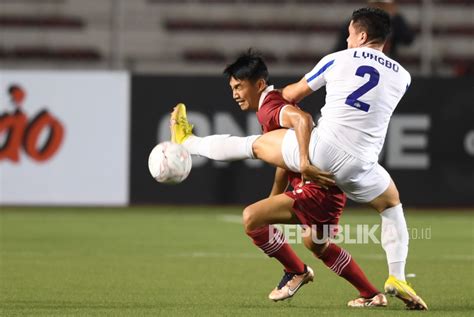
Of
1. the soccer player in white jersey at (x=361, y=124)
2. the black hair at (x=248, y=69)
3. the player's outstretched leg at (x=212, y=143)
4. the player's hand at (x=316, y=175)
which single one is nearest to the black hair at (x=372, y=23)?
the soccer player in white jersey at (x=361, y=124)

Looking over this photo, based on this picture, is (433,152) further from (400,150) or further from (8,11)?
(8,11)

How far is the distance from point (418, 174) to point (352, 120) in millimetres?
8811

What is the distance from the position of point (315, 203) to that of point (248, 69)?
920mm

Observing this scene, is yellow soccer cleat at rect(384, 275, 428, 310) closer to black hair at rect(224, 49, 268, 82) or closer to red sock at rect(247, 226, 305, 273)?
red sock at rect(247, 226, 305, 273)

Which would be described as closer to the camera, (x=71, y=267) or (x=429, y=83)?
(x=71, y=267)

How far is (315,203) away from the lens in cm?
656

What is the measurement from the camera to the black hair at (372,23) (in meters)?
6.40

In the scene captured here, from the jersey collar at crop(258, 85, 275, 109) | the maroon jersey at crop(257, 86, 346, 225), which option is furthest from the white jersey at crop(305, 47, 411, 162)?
the jersey collar at crop(258, 85, 275, 109)

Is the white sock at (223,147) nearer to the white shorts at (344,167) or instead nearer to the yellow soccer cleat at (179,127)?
the yellow soccer cleat at (179,127)

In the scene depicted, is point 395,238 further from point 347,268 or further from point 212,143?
point 212,143

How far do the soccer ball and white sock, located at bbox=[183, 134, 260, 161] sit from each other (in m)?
0.17

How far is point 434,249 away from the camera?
420 inches

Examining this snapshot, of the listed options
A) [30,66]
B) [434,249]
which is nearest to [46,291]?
[434,249]

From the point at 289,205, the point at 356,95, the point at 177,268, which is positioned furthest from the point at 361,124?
the point at 177,268
